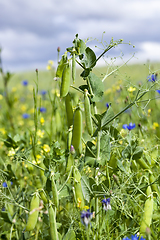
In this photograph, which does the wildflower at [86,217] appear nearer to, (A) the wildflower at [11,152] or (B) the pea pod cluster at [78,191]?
(B) the pea pod cluster at [78,191]

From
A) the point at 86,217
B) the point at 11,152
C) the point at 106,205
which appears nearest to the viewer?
the point at 86,217

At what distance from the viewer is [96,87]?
992mm

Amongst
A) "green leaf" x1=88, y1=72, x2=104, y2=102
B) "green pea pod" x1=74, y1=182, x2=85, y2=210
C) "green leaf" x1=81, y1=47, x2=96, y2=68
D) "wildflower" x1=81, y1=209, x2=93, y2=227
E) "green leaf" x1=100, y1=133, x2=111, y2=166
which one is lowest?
"wildflower" x1=81, y1=209, x2=93, y2=227

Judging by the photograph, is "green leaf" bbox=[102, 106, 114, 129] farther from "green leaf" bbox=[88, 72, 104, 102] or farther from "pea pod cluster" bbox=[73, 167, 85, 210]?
"pea pod cluster" bbox=[73, 167, 85, 210]

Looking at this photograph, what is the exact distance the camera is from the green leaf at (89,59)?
3.05ft

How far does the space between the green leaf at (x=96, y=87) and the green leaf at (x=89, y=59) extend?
67mm

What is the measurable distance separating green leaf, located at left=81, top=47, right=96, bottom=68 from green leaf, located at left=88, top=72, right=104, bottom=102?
0.07 meters

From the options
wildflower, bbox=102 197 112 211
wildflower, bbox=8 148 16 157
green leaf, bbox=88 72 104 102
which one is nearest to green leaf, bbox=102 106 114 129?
green leaf, bbox=88 72 104 102

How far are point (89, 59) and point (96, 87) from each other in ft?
0.39

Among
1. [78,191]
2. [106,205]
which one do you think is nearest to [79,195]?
[78,191]

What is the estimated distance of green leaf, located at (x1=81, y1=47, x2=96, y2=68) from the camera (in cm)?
93

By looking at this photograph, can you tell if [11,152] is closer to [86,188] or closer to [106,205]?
[86,188]

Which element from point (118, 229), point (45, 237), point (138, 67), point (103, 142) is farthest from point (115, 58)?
point (138, 67)

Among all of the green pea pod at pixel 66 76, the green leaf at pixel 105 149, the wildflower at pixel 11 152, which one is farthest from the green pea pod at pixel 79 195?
the wildflower at pixel 11 152
